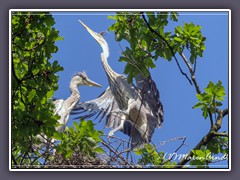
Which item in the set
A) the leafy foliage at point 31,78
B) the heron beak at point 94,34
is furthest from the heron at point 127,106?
the leafy foliage at point 31,78

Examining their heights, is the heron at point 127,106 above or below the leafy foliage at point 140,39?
below

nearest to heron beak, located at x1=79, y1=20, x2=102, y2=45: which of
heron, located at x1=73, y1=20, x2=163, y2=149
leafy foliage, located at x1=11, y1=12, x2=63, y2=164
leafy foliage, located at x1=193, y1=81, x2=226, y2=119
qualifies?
heron, located at x1=73, y1=20, x2=163, y2=149

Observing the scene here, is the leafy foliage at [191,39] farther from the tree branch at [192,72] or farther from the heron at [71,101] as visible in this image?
the heron at [71,101]

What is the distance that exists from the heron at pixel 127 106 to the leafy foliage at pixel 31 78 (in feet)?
0.47

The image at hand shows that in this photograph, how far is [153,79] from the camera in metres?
6.23

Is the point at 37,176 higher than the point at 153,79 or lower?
lower

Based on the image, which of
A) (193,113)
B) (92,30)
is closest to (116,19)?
(92,30)

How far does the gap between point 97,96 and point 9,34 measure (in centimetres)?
45

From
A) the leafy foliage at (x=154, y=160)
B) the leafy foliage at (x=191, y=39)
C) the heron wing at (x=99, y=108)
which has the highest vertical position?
the leafy foliage at (x=191, y=39)

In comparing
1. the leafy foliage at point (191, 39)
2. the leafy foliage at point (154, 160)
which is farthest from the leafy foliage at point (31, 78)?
the leafy foliage at point (191, 39)

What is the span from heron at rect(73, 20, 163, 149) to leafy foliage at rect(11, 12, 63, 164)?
145mm

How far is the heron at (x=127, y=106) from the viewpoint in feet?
20.4
